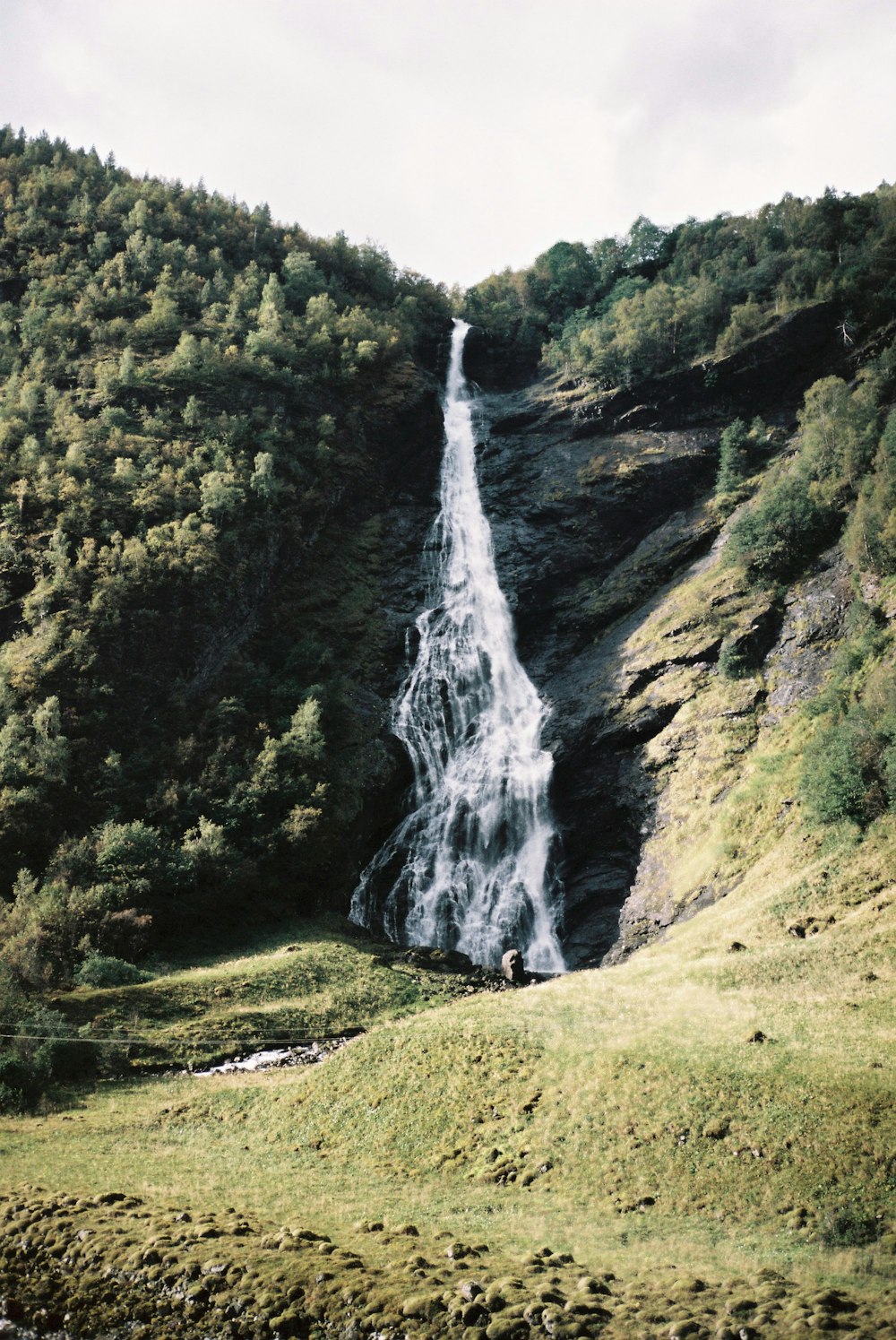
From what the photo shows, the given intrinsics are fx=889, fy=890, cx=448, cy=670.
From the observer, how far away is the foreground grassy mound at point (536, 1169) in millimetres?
10172

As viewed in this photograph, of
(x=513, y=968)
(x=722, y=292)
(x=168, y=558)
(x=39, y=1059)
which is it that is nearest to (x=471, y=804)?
(x=513, y=968)

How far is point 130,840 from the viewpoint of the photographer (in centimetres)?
3619

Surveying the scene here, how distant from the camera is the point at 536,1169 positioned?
638 inches

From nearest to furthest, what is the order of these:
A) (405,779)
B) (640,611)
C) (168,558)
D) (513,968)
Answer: (513,968), (405,779), (168,558), (640,611)

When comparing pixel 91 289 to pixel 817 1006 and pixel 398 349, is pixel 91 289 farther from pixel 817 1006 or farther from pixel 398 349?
pixel 817 1006

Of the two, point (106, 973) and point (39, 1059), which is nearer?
point (39, 1059)

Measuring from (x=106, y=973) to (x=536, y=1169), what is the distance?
1844cm

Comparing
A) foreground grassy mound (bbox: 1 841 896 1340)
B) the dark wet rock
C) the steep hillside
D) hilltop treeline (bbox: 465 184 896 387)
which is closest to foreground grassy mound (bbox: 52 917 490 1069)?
the steep hillside

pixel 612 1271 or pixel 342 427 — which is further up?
pixel 342 427

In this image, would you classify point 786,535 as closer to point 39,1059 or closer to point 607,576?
point 607,576

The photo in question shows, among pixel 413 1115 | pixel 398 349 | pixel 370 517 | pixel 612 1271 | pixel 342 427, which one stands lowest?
pixel 413 1115

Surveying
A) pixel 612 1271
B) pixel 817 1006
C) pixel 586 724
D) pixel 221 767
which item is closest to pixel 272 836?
pixel 221 767

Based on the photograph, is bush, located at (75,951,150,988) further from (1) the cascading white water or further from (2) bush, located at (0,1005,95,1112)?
(1) the cascading white water

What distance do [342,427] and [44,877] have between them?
3786cm
